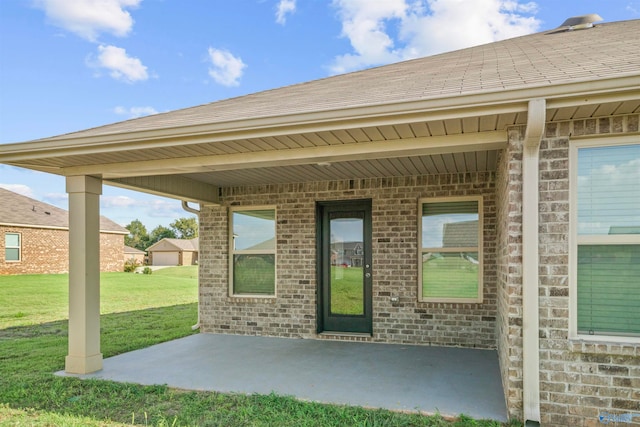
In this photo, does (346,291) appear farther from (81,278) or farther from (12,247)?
(12,247)

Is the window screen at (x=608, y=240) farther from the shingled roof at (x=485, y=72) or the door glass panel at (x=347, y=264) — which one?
the door glass panel at (x=347, y=264)

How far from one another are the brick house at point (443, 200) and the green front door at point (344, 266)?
27 millimetres

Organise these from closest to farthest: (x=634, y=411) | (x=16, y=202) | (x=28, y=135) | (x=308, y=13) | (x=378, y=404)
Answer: (x=634, y=411) < (x=378, y=404) < (x=28, y=135) < (x=308, y=13) < (x=16, y=202)

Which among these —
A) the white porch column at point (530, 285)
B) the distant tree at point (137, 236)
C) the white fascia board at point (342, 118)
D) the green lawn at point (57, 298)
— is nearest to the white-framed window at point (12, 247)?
the green lawn at point (57, 298)

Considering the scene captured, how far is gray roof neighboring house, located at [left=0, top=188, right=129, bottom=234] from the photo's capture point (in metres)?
21.3

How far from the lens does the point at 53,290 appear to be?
15.2 m

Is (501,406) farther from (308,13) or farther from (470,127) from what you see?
(308,13)

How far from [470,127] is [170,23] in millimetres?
12411

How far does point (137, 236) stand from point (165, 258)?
17254 mm

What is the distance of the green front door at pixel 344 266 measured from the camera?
7086 millimetres

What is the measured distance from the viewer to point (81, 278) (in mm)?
5219

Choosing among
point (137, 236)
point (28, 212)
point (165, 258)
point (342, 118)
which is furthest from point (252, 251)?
point (137, 236)

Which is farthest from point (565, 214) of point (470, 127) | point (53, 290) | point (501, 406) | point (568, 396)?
point (53, 290)

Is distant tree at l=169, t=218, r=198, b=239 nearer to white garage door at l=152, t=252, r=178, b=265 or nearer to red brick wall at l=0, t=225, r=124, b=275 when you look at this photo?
white garage door at l=152, t=252, r=178, b=265
